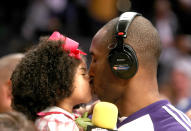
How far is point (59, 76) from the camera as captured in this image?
188cm

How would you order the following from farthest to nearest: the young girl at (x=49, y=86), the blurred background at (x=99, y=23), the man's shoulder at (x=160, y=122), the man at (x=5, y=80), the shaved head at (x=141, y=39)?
the blurred background at (x=99, y=23), the man at (x=5, y=80), the shaved head at (x=141, y=39), the man's shoulder at (x=160, y=122), the young girl at (x=49, y=86)

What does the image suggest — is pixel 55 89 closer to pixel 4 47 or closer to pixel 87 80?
pixel 87 80

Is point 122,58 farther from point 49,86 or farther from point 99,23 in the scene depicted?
point 99,23

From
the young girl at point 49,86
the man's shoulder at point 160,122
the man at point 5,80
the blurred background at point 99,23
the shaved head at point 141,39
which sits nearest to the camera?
the young girl at point 49,86

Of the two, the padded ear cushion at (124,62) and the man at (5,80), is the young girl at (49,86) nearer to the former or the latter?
the padded ear cushion at (124,62)

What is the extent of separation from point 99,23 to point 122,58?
3988 mm

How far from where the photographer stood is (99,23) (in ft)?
19.6

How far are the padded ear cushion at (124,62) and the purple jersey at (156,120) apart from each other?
22 centimetres

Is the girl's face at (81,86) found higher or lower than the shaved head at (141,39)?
lower

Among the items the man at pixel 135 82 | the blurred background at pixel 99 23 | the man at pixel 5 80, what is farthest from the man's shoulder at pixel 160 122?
the blurred background at pixel 99 23

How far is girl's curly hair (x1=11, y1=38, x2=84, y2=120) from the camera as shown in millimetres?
1866

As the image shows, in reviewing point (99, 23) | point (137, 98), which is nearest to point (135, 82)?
point (137, 98)

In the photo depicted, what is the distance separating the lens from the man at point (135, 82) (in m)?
2.04

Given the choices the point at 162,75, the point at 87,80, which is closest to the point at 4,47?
the point at 162,75
